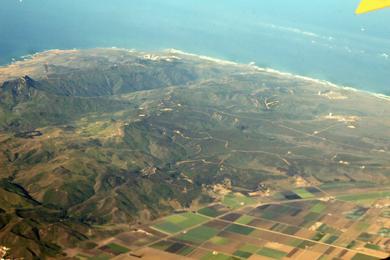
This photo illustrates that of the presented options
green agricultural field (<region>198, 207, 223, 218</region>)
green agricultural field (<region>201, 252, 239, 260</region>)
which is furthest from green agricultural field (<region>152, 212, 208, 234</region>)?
green agricultural field (<region>201, 252, 239, 260</region>)

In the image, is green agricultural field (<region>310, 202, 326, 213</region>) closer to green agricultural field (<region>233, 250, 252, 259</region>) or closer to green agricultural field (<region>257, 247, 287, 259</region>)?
green agricultural field (<region>257, 247, 287, 259</region>)

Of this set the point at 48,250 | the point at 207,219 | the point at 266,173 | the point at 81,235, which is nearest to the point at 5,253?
the point at 48,250

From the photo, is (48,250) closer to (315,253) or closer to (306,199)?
(315,253)

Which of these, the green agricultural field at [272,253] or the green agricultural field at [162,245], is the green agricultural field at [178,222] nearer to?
the green agricultural field at [162,245]

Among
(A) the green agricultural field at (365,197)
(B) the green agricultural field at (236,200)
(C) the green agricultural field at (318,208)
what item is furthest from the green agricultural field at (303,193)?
(B) the green agricultural field at (236,200)

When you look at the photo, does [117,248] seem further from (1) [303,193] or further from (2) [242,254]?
(1) [303,193]
